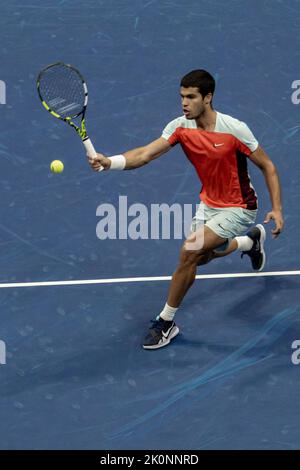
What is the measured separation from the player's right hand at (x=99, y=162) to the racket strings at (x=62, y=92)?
66cm

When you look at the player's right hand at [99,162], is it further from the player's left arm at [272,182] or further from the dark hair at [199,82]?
the player's left arm at [272,182]

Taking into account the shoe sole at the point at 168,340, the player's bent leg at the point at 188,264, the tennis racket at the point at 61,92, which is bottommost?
the shoe sole at the point at 168,340

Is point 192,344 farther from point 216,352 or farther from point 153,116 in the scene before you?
point 153,116

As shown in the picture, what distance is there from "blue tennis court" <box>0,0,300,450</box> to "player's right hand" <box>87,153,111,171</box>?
1.39 meters

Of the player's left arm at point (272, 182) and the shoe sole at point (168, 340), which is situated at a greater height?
the player's left arm at point (272, 182)

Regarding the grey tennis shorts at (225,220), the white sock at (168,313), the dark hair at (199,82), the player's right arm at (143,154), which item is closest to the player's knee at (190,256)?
the grey tennis shorts at (225,220)

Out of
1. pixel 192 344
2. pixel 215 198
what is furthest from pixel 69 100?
pixel 192 344

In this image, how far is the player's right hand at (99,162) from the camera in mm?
8711

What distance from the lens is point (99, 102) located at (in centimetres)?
1194

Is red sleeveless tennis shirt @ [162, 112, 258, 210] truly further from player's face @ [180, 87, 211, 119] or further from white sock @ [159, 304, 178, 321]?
white sock @ [159, 304, 178, 321]

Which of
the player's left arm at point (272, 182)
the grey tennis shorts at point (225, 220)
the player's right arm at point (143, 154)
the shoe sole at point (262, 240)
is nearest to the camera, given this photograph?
the player's left arm at point (272, 182)

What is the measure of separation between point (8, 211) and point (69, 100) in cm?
163

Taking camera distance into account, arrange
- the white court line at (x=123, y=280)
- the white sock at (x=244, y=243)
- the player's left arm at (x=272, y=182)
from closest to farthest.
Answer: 1. the player's left arm at (x=272, y=182)
2. the white court line at (x=123, y=280)
3. the white sock at (x=244, y=243)

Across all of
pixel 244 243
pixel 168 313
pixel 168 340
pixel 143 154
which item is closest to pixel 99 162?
pixel 143 154
